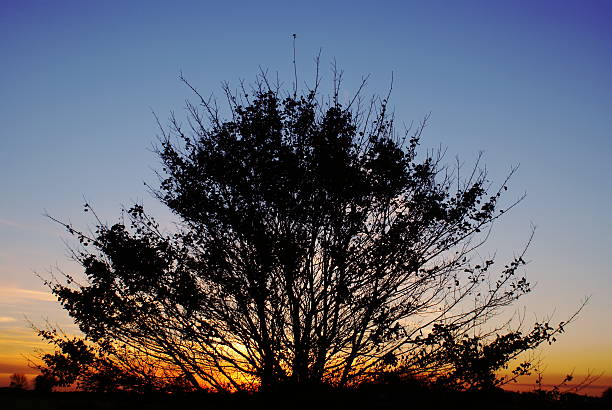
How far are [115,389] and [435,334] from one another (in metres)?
7.90

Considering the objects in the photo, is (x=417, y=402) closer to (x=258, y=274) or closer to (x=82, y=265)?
(x=258, y=274)

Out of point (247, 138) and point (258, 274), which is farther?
point (247, 138)

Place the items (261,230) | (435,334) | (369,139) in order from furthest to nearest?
(369,139) < (261,230) < (435,334)

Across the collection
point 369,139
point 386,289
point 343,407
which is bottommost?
point 343,407

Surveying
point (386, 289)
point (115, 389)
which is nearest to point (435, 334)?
point (386, 289)

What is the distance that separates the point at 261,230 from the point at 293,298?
191cm

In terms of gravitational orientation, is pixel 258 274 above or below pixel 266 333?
above

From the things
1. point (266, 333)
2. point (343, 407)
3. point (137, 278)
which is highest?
point (137, 278)

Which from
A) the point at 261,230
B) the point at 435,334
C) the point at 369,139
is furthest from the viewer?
the point at 369,139

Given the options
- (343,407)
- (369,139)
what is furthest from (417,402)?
(369,139)

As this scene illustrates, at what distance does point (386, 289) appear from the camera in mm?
12023

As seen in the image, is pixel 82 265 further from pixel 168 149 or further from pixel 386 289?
pixel 386 289

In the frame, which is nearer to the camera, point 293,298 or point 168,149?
point 293,298

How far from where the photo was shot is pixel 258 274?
1166 centimetres
